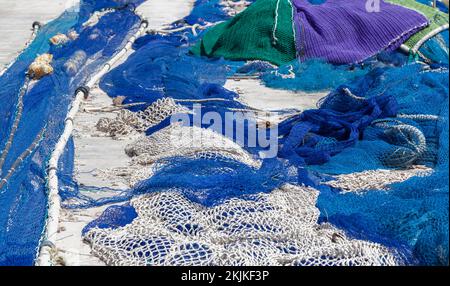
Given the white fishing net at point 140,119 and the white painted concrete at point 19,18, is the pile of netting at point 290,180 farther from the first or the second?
the white painted concrete at point 19,18

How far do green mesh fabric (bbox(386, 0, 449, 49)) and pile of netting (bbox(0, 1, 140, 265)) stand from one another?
3.02m

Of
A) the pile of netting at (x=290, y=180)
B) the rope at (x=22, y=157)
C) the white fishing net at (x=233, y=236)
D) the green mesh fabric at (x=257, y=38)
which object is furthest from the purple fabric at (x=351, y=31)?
the white fishing net at (x=233, y=236)

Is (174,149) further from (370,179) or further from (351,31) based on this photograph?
(351,31)

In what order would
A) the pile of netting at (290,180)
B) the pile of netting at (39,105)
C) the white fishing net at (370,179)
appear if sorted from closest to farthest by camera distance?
the pile of netting at (290,180) < the pile of netting at (39,105) < the white fishing net at (370,179)

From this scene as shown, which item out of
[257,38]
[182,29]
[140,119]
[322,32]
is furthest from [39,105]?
[182,29]

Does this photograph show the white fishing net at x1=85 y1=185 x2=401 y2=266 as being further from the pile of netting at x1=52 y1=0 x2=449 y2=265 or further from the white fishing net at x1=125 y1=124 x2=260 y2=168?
the white fishing net at x1=125 y1=124 x2=260 y2=168

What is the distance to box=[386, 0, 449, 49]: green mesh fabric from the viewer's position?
8.00 metres

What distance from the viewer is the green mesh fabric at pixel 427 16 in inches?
315

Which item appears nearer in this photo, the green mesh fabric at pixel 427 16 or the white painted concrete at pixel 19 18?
the green mesh fabric at pixel 427 16

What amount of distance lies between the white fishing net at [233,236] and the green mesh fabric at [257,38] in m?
3.59

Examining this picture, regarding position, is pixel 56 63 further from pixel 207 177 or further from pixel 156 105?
pixel 207 177

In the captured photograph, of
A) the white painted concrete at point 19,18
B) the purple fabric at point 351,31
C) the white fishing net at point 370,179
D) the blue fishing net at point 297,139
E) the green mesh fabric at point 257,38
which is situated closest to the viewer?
the blue fishing net at point 297,139

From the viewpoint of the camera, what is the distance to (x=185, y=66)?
771cm

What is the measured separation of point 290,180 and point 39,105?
2.60 meters
